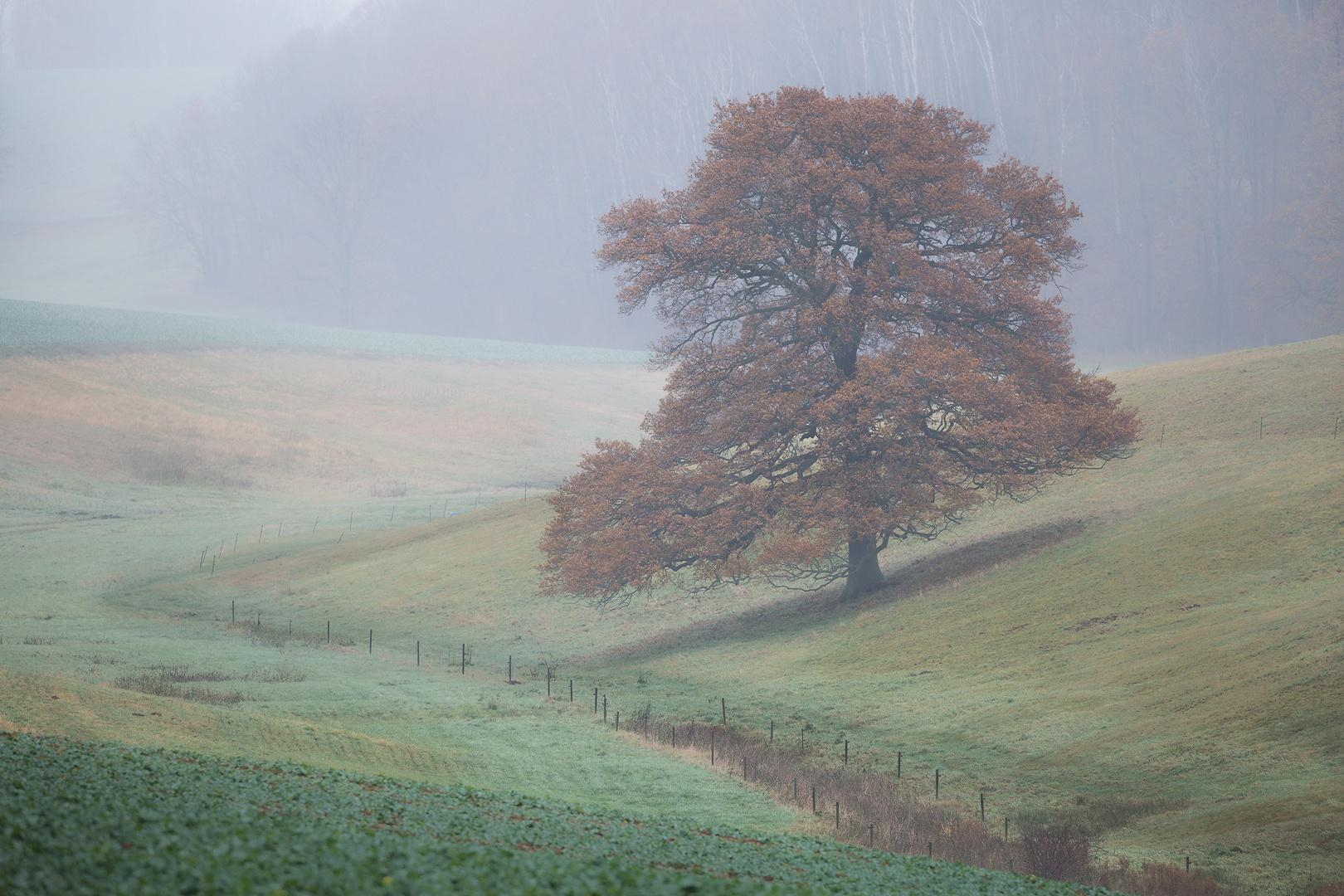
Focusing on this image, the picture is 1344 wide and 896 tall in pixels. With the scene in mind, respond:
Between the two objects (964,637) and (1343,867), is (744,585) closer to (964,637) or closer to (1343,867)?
(964,637)

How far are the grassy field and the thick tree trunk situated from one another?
0.96 meters

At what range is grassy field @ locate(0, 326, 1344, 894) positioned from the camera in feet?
56.3

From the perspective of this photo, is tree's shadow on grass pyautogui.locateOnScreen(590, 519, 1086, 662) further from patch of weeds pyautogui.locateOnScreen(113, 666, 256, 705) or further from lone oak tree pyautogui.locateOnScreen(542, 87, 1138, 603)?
patch of weeds pyautogui.locateOnScreen(113, 666, 256, 705)

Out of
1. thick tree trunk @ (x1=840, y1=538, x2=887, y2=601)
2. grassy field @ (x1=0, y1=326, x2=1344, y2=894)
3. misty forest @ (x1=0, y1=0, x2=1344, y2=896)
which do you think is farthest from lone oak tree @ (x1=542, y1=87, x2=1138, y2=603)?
grassy field @ (x1=0, y1=326, x2=1344, y2=894)

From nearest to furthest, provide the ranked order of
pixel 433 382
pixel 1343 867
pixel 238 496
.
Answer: pixel 1343 867 < pixel 238 496 < pixel 433 382

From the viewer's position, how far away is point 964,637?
26.6m

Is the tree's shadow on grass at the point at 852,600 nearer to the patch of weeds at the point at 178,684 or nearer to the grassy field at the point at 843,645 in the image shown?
the grassy field at the point at 843,645

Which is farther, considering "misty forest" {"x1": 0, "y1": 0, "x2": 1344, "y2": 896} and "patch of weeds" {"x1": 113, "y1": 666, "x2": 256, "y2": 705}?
"patch of weeds" {"x1": 113, "y1": 666, "x2": 256, "y2": 705}

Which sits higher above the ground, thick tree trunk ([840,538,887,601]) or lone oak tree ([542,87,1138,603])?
lone oak tree ([542,87,1138,603])

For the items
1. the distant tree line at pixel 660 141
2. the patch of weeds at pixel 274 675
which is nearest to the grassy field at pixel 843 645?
the patch of weeds at pixel 274 675

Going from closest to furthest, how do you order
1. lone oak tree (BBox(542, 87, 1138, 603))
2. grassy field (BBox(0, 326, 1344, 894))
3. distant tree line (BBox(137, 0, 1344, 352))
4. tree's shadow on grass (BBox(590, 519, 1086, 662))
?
grassy field (BBox(0, 326, 1344, 894)), lone oak tree (BBox(542, 87, 1138, 603)), tree's shadow on grass (BBox(590, 519, 1086, 662)), distant tree line (BBox(137, 0, 1344, 352))

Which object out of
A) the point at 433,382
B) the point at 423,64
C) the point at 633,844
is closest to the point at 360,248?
the point at 423,64

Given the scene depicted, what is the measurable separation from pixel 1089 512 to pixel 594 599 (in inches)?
766

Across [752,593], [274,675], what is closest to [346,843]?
[274,675]
